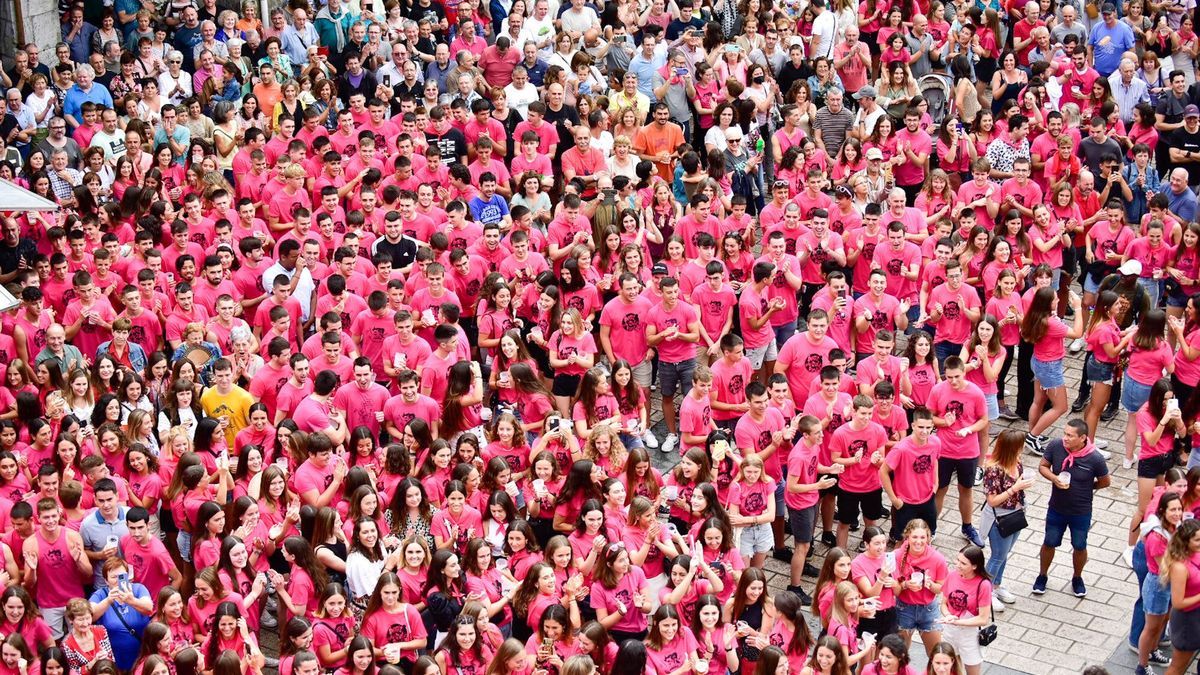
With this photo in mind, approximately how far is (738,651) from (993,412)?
4311 mm

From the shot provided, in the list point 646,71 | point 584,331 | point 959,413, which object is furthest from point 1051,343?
point 646,71

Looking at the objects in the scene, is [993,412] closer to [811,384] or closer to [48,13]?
[811,384]

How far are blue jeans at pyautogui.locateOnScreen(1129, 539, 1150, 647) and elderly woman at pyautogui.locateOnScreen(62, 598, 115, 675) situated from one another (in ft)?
24.6

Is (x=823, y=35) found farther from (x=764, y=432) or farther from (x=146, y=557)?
(x=146, y=557)

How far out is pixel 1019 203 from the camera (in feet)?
64.5

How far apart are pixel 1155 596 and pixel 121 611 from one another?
24.3 ft

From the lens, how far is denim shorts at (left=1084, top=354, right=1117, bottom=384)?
1747cm

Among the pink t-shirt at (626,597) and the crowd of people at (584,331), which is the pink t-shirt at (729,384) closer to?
the crowd of people at (584,331)

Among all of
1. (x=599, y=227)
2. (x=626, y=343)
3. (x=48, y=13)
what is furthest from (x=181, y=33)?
(x=626, y=343)

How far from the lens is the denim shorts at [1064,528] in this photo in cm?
1527

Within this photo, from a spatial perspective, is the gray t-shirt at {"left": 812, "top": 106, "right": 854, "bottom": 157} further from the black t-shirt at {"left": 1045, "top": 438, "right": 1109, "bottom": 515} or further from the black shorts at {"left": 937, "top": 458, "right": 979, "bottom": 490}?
the black t-shirt at {"left": 1045, "top": 438, "right": 1109, "bottom": 515}

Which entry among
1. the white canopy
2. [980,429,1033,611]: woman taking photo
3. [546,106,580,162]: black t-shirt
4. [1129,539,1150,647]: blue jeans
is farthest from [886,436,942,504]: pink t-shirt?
[546,106,580,162]: black t-shirt

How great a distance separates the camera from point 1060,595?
15.7 metres

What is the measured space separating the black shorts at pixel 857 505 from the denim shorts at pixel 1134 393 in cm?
278
